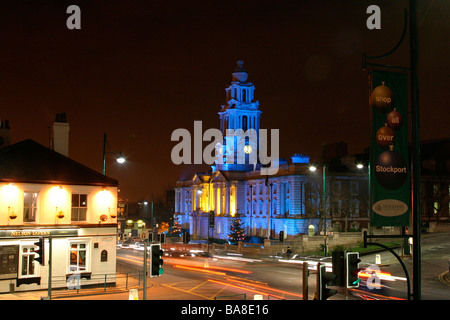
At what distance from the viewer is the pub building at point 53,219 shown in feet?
98.7

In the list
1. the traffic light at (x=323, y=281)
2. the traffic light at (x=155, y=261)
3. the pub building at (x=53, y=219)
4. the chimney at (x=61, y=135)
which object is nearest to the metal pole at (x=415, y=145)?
the traffic light at (x=323, y=281)

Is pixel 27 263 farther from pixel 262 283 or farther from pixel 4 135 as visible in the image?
pixel 262 283

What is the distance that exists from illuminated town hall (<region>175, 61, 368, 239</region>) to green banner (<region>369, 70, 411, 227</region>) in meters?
54.6

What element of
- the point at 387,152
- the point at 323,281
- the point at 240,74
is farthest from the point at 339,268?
the point at 240,74

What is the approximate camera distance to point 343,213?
282ft

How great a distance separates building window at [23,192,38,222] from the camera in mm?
31078

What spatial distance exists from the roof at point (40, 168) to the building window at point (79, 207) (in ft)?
3.15

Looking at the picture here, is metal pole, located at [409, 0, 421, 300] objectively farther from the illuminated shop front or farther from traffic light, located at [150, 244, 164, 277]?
the illuminated shop front

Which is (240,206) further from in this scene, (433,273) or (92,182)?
(92,182)

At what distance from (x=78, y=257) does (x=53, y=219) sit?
2884 millimetres

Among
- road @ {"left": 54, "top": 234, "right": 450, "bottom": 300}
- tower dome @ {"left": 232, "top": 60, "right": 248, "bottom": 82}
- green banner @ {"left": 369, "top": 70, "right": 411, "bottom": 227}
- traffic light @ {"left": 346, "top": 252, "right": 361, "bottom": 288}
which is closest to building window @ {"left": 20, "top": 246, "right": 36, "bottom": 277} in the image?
road @ {"left": 54, "top": 234, "right": 450, "bottom": 300}

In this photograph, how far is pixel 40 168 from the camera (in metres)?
31.9

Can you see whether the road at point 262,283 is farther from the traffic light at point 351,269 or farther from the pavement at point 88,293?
the traffic light at point 351,269
